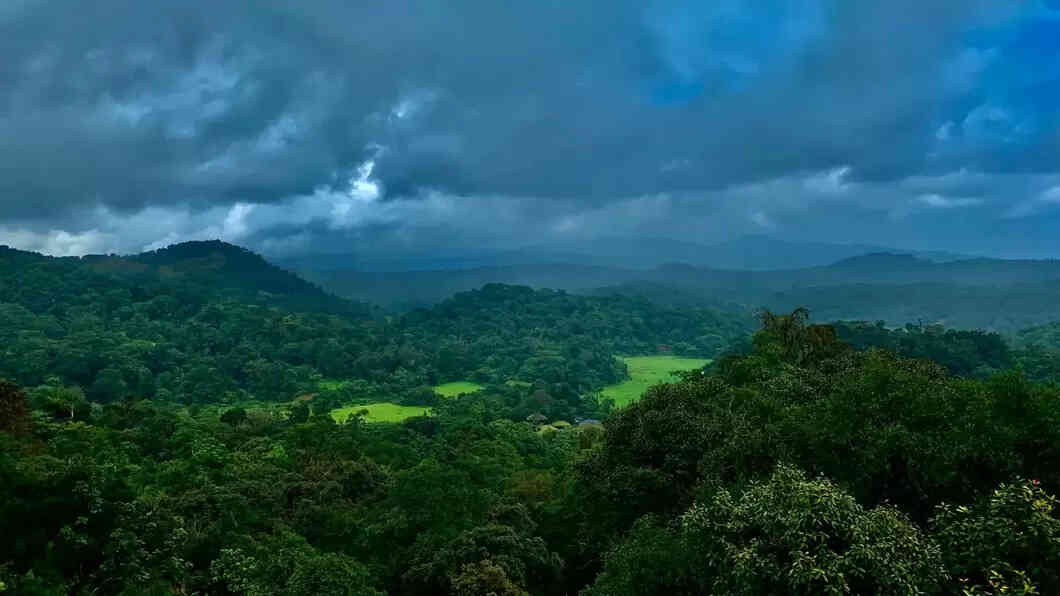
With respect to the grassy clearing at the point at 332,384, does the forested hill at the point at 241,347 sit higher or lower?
higher

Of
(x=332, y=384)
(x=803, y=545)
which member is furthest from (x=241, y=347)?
(x=803, y=545)

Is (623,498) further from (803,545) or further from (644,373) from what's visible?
(644,373)

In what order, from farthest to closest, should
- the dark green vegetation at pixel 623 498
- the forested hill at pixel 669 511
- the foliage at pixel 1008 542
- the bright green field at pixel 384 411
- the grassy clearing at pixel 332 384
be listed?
the grassy clearing at pixel 332 384 < the bright green field at pixel 384 411 < the dark green vegetation at pixel 623 498 < the forested hill at pixel 669 511 < the foliage at pixel 1008 542

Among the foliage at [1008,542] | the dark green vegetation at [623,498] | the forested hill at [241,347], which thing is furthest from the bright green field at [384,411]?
the foliage at [1008,542]

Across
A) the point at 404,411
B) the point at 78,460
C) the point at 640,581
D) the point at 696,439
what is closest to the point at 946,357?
the point at 404,411

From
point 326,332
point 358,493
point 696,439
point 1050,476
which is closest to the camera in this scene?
point 1050,476

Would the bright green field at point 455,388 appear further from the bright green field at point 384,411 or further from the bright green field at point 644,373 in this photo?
the bright green field at point 644,373

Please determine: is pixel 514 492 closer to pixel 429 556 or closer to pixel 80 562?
pixel 429 556
